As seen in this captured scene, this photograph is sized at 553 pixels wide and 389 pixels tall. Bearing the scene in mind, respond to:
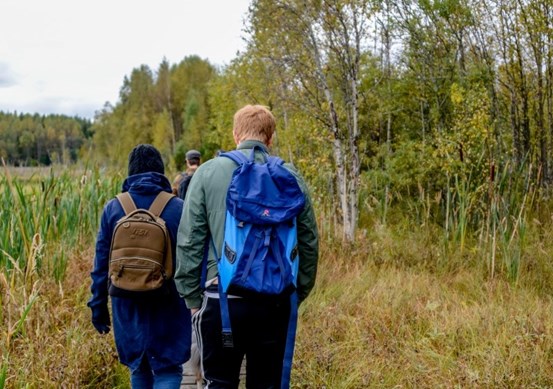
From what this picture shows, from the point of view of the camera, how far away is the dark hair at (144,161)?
329cm

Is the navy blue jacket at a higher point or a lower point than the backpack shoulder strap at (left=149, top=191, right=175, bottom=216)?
lower

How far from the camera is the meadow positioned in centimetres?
393

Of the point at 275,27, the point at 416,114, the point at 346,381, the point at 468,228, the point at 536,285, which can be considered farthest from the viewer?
the point at 416,114

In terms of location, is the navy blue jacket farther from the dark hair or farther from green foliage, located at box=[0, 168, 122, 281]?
green foliage, located at box=[0, 168, 122, 281]

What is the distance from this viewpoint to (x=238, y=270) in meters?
2.61

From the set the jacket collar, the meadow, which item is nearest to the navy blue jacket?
the meadow

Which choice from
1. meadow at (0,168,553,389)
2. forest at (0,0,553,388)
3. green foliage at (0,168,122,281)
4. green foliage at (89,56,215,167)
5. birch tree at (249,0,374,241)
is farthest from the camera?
green foliage at (89,56,215,167)

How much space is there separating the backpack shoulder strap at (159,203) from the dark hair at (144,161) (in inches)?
6.0

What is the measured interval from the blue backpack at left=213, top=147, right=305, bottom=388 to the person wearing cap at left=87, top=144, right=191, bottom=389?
0.68m

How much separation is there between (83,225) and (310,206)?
4.56 metres

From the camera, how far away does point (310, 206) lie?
116 inches

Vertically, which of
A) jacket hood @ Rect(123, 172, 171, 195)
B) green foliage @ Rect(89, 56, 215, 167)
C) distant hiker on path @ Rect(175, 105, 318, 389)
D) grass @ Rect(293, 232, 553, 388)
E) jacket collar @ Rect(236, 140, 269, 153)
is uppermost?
green foliage @ Rect(89, 56, 215, 167)

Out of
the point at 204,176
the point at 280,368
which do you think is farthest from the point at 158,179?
the point at 280,368

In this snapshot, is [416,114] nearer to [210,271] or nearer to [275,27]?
[275,27]
